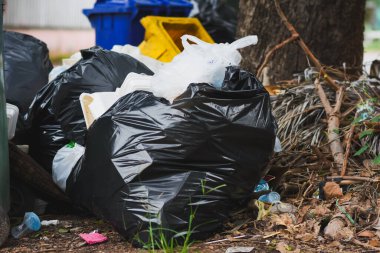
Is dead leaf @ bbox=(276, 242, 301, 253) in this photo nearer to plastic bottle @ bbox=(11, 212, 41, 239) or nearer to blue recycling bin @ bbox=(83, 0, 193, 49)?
plastic bottle @ bbox=(11, 212, 41, 239)

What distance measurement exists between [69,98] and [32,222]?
72cm

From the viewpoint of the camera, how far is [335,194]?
124 inches

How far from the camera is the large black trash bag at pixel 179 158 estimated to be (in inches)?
109

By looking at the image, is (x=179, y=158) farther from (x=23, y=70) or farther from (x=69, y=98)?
(x=23, y=70)

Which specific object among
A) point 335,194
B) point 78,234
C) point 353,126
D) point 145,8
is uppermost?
point 145,8

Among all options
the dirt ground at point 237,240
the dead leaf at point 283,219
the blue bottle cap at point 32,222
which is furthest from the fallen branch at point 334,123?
the blue bottle cap at point 32,222

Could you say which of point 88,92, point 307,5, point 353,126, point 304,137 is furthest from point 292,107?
point 88,92

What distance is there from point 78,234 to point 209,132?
0.80 meters

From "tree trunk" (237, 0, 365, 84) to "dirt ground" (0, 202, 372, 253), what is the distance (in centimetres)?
187

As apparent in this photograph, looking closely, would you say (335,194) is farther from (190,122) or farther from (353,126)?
(190,122)

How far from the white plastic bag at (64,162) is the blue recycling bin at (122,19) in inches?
81.0

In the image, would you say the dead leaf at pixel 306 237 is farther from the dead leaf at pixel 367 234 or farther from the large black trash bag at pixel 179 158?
the large black trash bag at pixel 179 158

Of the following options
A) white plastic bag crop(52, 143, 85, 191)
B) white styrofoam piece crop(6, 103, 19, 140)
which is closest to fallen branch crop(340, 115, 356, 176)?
white plastic bag crop(52, 143, 85, 191)

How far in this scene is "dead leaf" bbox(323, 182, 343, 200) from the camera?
124 inches
